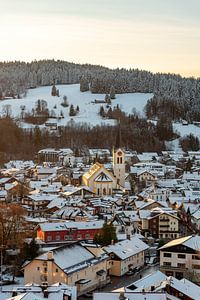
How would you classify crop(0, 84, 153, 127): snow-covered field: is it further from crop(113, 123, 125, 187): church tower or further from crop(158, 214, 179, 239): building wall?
crop(158, 214, 179, 239): building wall

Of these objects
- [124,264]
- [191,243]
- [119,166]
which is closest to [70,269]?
[124,264]

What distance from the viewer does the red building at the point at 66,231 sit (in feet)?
66.9

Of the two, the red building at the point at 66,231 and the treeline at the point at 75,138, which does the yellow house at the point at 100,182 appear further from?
the treeline at the point at 75,138

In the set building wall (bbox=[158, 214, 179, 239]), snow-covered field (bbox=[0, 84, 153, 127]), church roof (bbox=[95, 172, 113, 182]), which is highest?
snow-covered field (bbox=[0, 84, 153, 127])

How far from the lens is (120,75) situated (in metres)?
84.9

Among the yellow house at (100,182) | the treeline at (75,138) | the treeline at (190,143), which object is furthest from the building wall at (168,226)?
the treeline at (190,143)

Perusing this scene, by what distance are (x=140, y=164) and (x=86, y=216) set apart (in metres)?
21.2

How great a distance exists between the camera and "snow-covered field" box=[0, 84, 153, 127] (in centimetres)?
6625

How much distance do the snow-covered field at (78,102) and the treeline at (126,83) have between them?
1.61 metres

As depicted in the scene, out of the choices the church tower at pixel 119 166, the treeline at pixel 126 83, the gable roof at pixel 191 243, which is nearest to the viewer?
the gable roof at pixel 191 243

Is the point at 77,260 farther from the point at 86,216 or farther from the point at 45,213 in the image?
the point at 45,213

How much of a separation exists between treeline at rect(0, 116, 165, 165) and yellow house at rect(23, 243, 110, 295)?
37091 millimetres

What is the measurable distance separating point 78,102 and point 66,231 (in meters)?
53.8

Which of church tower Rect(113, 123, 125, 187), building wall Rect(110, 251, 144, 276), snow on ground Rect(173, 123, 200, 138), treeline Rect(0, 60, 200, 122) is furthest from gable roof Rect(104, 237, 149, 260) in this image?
treeline Rect(0, 60, 200, 122)
